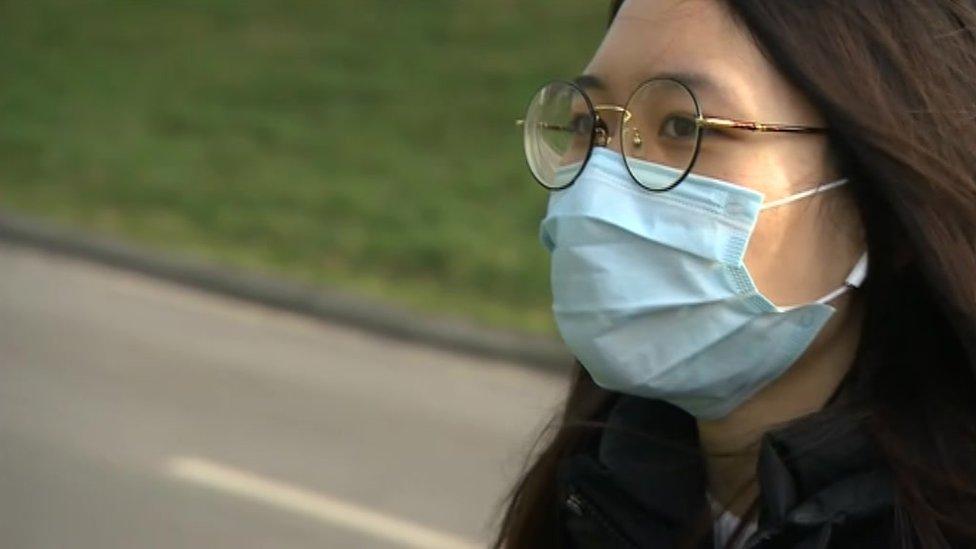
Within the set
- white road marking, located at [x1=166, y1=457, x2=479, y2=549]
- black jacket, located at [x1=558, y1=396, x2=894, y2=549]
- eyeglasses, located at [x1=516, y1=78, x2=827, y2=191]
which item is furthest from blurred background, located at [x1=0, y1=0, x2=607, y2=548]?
eyeglasses, located at [x1=516, y1=78, x2=827, y2=191]

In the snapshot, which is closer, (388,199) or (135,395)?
(135,395)

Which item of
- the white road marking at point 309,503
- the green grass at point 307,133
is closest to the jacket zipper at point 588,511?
the white road marking at point 309,503

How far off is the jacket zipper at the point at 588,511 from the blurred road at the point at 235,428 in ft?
9.03

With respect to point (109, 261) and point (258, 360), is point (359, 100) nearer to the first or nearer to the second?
point (109, 261)

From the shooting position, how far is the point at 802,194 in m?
1.82

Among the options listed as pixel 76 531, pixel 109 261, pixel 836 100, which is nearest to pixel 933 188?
pixel 836 100

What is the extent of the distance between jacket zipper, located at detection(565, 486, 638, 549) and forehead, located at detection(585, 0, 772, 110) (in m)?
0.48

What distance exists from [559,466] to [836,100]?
1.98 ft

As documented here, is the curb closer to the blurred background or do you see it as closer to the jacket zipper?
the blurred background

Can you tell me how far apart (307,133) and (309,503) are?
6.73m

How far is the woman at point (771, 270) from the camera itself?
175cm

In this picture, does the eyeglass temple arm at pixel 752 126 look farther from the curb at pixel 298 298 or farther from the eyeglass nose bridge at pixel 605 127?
the curb at pixel 298 298

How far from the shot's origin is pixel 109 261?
9961 millimetres

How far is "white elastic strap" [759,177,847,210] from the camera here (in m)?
1.82
